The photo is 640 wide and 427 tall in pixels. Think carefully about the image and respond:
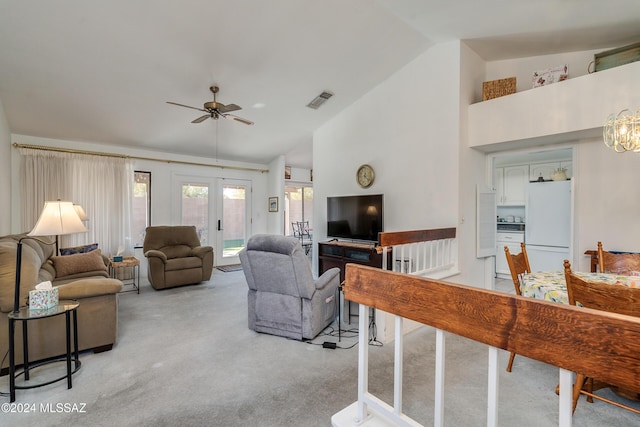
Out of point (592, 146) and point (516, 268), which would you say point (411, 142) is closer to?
point (592, 146)

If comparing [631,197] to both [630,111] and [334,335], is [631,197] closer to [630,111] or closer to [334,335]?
[630,111]

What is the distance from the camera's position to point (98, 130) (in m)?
4.55

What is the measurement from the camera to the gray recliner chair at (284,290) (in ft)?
9.08

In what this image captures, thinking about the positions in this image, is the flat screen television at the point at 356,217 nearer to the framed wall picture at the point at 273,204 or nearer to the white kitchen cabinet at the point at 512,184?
the framed wall picture at the point at 273,204

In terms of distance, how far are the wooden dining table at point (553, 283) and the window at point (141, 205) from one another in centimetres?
598

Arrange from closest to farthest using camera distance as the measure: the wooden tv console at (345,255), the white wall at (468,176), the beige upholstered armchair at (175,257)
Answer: the white wall at (468,176)
the wooden tv console at (345,255)
the beige upholstered armchair at (175,257)

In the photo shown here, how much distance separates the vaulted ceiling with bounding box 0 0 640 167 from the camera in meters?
2.70

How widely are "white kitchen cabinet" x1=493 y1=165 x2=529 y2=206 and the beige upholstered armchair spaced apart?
17.5ft

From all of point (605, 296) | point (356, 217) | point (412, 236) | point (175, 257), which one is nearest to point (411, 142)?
point (356, 217)

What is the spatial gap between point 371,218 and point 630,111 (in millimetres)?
2928

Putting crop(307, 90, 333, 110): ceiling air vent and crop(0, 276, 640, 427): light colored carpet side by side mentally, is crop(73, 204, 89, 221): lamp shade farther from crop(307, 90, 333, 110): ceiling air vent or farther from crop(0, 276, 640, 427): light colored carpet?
crop(307, 90, 333, 110): ceiling air vent

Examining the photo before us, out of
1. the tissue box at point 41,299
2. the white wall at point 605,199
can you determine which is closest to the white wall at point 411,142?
the white wall at point 605,199

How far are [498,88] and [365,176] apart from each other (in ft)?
6.92

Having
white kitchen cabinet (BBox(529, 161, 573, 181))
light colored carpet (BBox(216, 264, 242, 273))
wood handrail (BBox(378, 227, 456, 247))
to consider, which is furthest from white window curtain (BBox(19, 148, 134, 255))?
white kitchen cabinet (BBox(529, 161, 573, 181))
